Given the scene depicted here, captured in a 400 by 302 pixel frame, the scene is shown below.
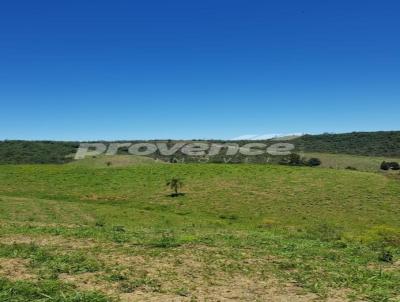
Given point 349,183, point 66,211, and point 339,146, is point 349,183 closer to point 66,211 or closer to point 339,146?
point 66,211

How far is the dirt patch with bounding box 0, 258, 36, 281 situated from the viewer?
11872mm

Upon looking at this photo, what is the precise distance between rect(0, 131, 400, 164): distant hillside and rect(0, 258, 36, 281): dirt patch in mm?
92083

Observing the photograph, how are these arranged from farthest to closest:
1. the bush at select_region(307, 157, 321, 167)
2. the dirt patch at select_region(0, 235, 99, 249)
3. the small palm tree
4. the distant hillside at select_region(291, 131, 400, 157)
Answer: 1. the distant hillside at select_region(291, 131, 400, 157)
2. the bush at select_region(307, 157, 321, 167)
3. the small palm tree
4. the dirt patch at select_region(0, 235, 99, 249)

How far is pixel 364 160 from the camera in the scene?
97625 millimetres

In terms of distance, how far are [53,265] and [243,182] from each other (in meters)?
49.1

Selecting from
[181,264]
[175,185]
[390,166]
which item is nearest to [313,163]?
[390,166]

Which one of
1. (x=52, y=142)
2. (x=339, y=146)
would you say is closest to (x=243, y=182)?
(x=339, y=146)

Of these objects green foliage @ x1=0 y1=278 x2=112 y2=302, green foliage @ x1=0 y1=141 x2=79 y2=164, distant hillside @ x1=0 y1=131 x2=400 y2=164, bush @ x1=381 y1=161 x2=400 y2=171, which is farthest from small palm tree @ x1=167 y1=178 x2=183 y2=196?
green foliage @ x1=0 y1=141 x2=79 y2=164

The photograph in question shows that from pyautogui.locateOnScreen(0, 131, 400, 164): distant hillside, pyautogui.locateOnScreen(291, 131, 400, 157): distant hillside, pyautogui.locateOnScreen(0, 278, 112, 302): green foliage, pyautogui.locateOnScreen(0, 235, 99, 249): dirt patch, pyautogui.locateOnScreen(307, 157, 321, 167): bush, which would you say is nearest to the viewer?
pyautogui.locateOnScreen(0, 278, 112, 302): green foliage

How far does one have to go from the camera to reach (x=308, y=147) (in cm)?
13650

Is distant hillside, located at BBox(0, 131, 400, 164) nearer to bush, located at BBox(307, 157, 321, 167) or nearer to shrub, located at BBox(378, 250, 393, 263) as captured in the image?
bush, located at BBox(307, 157, 321, 167)

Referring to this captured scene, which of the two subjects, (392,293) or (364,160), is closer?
(392,293)

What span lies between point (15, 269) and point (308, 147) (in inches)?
5076

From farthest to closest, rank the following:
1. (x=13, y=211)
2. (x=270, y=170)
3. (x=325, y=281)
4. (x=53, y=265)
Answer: (x=270, y=170), (x=13, y=211), (x=53, y=265), (x=325, y=281)
